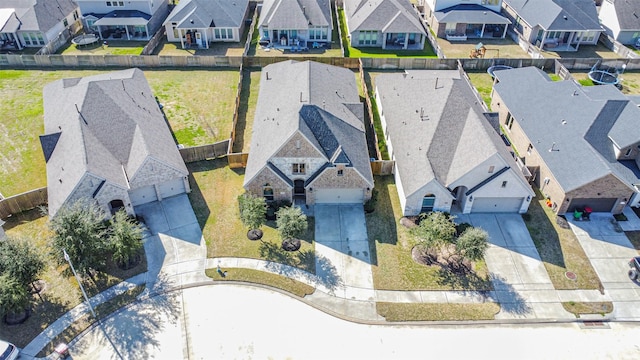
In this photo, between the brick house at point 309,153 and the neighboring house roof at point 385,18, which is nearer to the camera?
the brick house at point 309,153

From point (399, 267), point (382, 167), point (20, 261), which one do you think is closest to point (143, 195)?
point (20, 261)

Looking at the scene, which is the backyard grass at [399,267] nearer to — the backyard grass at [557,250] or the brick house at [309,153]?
the brick house at [309,153]

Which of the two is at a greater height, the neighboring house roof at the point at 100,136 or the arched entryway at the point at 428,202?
the neighboring house roof at the point at 100,136

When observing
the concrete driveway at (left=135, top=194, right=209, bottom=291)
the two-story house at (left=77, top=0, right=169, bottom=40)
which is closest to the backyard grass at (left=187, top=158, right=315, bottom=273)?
the concrete driveway at (left=135, top=194, right=209, bottom=291)

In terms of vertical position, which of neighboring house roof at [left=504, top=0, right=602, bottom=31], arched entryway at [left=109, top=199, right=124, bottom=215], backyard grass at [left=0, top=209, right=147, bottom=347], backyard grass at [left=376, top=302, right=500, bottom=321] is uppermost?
neighboring house roof at [left=504, top=0, right=602, bottom=31]

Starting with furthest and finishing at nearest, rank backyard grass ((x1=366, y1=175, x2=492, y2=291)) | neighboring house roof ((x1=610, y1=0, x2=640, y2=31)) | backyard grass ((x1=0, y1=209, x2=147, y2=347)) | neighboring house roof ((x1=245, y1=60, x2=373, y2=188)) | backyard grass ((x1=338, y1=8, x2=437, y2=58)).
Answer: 1. neighboring house roof ((x1=610, y1=0, x2=640, y2=31))
2. backyard grass ((x1=338, y1=8, x2=437, y2=58))
3. neighboring house roof ((x1=245, y1=60, x2=373, y2=188))
4. backyard grass ((x1=366, y1=175, x2=492, y2=291))
5. backyard grass ((x1=0, y1=209, x2=147, y2=347))

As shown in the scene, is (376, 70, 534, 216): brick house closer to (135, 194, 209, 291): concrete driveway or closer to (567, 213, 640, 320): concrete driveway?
(567, 213, 640, 320): concrete driveway

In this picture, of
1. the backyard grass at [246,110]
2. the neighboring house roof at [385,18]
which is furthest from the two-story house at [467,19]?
the backyard grass at [246,110]
